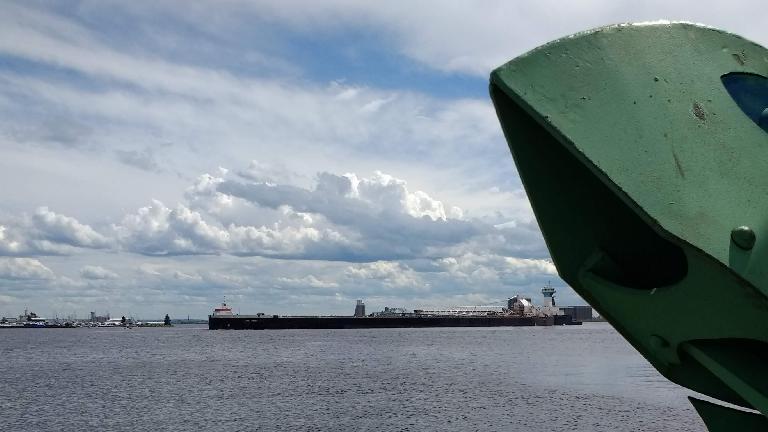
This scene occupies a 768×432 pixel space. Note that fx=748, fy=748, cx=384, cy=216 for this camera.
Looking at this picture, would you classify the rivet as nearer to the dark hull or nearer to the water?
the water

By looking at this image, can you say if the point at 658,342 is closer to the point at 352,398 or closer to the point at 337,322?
the point at 352,398

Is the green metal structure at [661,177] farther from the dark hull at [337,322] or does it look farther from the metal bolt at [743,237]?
the dark hull at [337,322]

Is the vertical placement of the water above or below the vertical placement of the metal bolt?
below

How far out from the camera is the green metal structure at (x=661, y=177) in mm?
5355

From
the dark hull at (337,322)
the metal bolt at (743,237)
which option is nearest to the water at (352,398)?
the metal bolt at (743,237)

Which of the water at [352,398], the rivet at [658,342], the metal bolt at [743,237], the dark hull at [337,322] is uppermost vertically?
the dark hull at [337,322]

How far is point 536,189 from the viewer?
6.68 meters

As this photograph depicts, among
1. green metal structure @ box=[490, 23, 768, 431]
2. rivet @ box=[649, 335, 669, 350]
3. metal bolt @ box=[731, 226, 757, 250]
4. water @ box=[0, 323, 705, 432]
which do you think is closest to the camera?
metal bolt @ box=[731, 226, 757, 250]

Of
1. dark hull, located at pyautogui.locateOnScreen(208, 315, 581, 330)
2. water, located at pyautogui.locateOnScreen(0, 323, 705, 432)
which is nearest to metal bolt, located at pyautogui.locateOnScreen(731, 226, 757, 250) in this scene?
water, located at pyautogui.locateOnScreen(0, 323, 705, 432)

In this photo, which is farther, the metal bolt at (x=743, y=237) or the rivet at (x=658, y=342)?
the rivet at (x=658, y=342)

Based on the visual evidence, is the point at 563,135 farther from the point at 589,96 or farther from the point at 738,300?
the point at 738,300

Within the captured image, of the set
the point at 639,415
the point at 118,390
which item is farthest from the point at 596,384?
the point at 118,390

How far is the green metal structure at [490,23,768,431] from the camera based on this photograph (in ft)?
17.6

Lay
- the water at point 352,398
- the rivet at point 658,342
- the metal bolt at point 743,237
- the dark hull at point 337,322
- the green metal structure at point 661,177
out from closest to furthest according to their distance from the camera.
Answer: the metal bolt at point 743,237, the green metal structure at point 661,177, the rivet at point 658,342, the water at point 352,398, the dark hull at point 337,322
